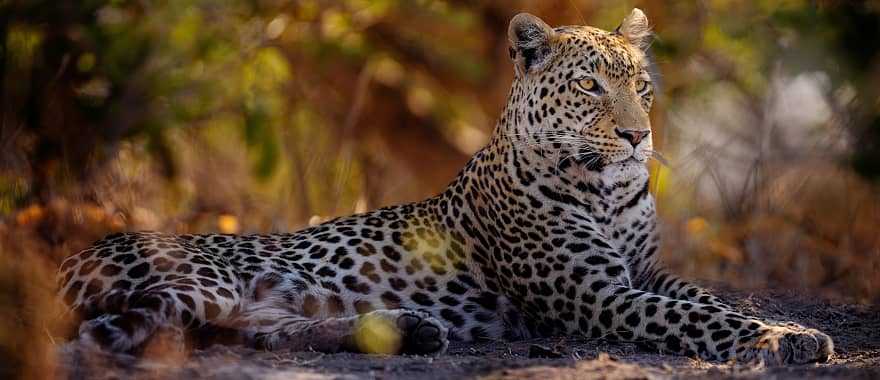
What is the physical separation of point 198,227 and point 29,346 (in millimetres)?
6647

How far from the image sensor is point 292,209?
12609 mm

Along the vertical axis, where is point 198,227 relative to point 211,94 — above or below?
below

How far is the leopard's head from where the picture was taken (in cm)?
718

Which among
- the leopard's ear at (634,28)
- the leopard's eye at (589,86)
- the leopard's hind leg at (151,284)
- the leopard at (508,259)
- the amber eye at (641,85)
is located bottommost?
the leopard's hind leg at (151,284)

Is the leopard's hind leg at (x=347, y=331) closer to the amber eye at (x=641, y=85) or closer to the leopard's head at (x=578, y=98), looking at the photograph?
the leopard's head at (x=578, y=98)

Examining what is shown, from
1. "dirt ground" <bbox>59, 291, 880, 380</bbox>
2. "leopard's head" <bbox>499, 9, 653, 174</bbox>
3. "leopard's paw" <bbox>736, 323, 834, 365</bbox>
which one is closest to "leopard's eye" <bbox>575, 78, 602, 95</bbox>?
"leopard's head" <bbox>499, 9, 653, 174</bbox>

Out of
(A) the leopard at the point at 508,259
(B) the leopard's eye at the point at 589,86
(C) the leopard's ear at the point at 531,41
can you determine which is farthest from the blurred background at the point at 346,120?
(B) the leopard's eye at the point at 589,86

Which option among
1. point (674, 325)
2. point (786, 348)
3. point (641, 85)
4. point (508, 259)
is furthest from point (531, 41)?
point (786, 348)

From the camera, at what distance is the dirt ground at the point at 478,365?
5.24 metres

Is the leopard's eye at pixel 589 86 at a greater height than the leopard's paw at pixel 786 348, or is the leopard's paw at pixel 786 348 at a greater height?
the leopard's eye at pixel 589 86

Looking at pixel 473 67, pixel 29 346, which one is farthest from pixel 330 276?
pixel 473 67

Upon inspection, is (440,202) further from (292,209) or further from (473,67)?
(473,67)

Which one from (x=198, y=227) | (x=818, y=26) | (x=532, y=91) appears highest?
(x=818, y=26)

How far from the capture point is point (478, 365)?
5.70 metres
